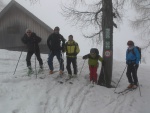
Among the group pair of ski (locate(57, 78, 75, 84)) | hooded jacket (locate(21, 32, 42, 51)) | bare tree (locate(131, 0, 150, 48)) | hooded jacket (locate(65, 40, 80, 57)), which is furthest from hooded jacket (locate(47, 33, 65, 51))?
bare tree (locate(131, 0, 150, 48))

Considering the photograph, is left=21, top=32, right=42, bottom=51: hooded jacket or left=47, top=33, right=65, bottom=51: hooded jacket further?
left=21, top=32, right=42, bottom=51: hooded jacket

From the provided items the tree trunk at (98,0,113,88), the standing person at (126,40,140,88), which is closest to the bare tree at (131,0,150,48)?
the tree trunk at (98,0,113,88)

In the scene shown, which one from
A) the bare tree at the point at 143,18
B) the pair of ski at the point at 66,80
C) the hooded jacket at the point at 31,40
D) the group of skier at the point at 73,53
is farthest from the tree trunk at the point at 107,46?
the bare tree at the point at 143,18

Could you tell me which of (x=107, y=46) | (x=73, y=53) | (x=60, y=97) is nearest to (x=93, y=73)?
(x=73, y=53)

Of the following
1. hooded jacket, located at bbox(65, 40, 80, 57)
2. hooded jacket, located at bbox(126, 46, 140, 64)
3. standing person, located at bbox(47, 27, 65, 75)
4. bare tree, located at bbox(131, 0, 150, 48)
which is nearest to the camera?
hooded jacket, located at bbox(126, 46, 140, 64)

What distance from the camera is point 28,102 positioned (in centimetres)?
866

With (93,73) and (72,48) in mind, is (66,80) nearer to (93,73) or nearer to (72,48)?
(93,73)

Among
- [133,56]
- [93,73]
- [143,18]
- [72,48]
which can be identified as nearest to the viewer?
[133,56]


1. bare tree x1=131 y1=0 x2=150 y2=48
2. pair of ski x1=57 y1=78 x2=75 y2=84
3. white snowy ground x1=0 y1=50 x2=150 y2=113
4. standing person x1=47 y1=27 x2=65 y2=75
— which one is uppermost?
bare tree x1=131 y1=0 x2=150 y2=48

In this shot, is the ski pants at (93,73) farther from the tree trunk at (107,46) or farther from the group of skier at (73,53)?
the tree trunk at (107,46)

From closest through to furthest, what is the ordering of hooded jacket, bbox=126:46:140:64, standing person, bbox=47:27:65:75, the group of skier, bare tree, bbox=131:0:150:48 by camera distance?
hooded jacket, bbox=126:46:140:64 → the group of skier → standing person, bbox=47:27:65:75 → bare tree, bbox=131:0:150:48

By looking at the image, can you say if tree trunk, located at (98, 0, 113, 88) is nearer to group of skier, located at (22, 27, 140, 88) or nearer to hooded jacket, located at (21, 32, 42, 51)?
group of skier, located at (22, 27, 140, 88)

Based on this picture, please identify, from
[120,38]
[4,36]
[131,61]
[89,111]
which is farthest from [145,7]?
[120,38]

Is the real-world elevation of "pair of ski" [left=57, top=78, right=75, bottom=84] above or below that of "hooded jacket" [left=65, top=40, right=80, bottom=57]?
below
